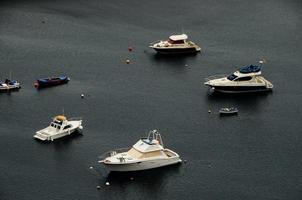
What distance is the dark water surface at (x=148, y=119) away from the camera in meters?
139

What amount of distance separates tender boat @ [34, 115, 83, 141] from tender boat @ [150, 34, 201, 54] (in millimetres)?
40789

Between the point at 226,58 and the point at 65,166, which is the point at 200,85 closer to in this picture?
the point at 226,58

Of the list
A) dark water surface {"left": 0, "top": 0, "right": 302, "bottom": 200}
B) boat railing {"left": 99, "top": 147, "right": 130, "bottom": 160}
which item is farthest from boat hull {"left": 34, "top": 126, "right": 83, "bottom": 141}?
boat railing {"left": 99, "top": 147, "right": 130, "bottom": 160}

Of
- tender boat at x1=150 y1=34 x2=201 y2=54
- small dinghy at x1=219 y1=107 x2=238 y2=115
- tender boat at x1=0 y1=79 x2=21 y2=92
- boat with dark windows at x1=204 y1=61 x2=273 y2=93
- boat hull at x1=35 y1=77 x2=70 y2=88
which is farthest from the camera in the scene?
tender boat at x1=150 y1=34 x2=201 y2=54

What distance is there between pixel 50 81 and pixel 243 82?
102 feet

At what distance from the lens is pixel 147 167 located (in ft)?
472

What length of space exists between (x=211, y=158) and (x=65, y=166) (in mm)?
19814

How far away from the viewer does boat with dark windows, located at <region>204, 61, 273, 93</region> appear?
173 m

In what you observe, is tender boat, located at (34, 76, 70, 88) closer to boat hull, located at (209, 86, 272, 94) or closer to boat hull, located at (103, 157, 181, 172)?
boat hull, located at (209, 86, 272, 94)

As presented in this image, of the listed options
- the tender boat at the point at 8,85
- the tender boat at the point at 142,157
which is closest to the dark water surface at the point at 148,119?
the tender boat at the point at 142,157

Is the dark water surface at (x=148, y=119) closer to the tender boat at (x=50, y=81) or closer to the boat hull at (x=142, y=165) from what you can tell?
the boat hull at (x=142, y=165)

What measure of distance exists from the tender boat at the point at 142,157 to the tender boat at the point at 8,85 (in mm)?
31165

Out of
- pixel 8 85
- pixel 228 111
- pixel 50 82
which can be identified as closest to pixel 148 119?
pixel 228 111

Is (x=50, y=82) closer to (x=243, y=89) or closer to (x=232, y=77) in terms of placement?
(x=232, y=77)
